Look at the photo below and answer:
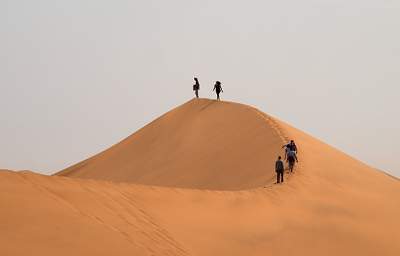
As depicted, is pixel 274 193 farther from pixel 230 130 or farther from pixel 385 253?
pixel 230 130

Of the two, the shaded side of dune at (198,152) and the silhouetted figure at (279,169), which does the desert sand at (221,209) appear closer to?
the shaded side of dune at (198,152)

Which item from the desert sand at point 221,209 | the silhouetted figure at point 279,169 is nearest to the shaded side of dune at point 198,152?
the desert sand at point 221,209

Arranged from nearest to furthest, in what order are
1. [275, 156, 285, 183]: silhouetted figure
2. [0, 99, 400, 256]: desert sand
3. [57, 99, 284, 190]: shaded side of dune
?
1. [0, 99, 400, 256]: desert sand
2. [275, 156, 285, 183]: silhouetted figure
3. [57, 99, 284, 190]: shaded side of dune

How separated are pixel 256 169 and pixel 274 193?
203 inches

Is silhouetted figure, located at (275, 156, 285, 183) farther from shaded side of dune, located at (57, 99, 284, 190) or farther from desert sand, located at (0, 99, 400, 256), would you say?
shaded side of dune, located at (57, 99, 284, 190)

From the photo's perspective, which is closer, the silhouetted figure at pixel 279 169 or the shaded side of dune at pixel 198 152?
the silhouetted figure at pixel 279 169

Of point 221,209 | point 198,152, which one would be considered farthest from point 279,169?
point 198,152

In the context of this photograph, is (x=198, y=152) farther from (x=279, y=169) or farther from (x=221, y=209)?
(x=221, y=209)

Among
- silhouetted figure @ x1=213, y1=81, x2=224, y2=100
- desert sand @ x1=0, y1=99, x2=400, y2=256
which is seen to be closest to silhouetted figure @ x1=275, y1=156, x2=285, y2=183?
desert sand @ x1=0, y1=99, x2=400, y2=256

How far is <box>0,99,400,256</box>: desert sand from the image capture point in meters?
8.02

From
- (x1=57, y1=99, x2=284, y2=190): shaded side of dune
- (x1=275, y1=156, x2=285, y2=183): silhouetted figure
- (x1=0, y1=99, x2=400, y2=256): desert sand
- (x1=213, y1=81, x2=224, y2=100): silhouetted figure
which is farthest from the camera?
(x1=213, y1=81, x2=224, y2=100): silhouetted figure

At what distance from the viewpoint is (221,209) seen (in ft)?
36.4

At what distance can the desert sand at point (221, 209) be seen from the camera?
8.02 meters

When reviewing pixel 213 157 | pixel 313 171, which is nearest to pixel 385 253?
pixel 313 171
